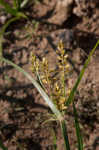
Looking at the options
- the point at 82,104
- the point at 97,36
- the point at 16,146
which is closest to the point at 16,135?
the point at 16,146

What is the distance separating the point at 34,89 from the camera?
1643 millimetres

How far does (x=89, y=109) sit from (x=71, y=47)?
24.0 inches

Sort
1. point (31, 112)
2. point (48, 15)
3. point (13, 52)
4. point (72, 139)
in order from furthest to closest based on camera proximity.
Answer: point (48, 15), point (13, 52), point (31, 112), point (72, 139)

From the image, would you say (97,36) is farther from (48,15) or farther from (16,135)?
(16,135)

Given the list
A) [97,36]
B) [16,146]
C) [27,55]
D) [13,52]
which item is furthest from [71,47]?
[16,146]

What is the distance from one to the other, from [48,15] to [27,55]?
1.63 feet

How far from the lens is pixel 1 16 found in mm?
2014

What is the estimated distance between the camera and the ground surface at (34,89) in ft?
4.61

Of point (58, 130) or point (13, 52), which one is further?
point (13, 52)

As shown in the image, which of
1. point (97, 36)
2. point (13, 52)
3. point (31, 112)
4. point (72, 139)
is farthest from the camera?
point (13, 52)

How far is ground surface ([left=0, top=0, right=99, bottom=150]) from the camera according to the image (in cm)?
141

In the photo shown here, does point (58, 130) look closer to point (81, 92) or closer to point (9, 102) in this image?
point (81, 92)

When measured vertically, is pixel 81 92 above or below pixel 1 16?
below

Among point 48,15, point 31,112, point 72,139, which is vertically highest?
point 48,15
